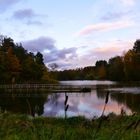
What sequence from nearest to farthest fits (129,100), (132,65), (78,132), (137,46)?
(78,132) → (129,100) → (132,65) → (137,46)

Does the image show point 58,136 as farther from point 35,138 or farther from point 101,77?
point 101,77

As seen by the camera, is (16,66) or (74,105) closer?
(74,105)

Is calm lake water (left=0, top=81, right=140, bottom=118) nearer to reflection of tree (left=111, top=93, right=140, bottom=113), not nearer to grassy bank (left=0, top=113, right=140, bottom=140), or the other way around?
reflection of tree (left=111, top=93, right=140, bottom=113)

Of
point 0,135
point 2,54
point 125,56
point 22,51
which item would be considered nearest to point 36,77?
point 22,51

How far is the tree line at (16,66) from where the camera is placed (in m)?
98.4

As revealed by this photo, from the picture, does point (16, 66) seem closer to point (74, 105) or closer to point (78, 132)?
point (74, 105)

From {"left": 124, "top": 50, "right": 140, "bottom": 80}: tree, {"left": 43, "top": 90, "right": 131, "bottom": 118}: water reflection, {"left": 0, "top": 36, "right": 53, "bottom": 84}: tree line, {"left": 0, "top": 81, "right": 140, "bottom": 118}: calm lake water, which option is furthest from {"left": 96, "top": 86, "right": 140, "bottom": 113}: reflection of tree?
{"left": 124, "top": 50, "right": 140, "bottom": 80}: tree

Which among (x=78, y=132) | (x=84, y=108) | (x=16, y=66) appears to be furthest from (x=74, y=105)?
(x=16, y=66)

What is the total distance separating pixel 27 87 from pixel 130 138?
305 ft

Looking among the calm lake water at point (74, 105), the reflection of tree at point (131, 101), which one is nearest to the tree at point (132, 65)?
the calm lake water at point (74, 105)

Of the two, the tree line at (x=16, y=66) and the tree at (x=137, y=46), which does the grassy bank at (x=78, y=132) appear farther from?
the tree at (x=137, y=46)

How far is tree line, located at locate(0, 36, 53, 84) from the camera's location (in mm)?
98375

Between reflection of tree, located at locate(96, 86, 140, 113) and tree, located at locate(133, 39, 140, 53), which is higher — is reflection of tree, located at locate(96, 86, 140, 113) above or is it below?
below

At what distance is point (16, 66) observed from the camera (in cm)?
10038
